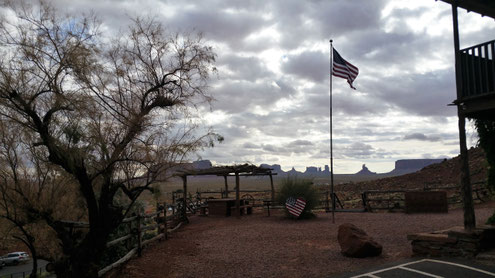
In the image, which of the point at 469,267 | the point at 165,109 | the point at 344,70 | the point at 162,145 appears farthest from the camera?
the point at 344,70

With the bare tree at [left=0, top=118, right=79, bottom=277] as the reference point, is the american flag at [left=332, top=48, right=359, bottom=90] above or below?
above

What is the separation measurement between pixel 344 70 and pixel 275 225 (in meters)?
6.25

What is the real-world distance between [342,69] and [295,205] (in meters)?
5.64

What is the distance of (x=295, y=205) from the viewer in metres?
14.5

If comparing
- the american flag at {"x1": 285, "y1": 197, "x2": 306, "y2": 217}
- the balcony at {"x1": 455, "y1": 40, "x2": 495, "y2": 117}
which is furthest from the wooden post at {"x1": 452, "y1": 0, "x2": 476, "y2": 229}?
the american flag at {"x1": 285, "y1": 197, "x2": 306, "y2": 217}

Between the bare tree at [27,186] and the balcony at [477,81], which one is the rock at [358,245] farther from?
the bare tree at [27,186]

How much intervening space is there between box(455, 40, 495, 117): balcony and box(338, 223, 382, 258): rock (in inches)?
134

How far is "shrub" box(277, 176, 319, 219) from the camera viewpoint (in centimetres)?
1506

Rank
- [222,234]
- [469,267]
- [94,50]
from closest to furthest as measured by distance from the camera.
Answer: [469,267], [94,50], [222,234]

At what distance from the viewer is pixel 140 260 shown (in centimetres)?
909

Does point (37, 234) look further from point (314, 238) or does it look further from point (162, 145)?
point (314, 238)

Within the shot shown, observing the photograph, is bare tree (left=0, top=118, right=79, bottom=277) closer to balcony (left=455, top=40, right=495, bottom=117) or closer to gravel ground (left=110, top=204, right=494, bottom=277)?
gravel ground (left=110, top=204, right=494, bottom=277)

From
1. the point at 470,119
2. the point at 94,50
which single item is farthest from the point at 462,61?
the point at 94,50

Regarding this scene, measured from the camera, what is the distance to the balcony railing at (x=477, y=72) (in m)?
7.14
